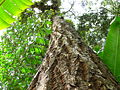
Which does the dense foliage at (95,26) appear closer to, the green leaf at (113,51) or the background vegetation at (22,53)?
the background vegetation at (22,53)

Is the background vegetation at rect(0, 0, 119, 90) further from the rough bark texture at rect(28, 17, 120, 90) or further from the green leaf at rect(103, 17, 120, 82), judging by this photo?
the rough bark texture at rect(28, 17, 120, 90)

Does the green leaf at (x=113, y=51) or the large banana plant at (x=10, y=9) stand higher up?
the large banana plant at (x=10, y=9)

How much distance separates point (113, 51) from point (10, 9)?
99cm

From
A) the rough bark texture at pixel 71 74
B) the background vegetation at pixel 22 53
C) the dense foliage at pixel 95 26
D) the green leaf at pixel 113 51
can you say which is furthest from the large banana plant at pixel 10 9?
the dense foliage at pixel 95 26

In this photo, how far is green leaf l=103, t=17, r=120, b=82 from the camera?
1.74 metres

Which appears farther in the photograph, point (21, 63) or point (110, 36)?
point (21, 63)

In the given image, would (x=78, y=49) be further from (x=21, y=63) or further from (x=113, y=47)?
(x=21, y=63)

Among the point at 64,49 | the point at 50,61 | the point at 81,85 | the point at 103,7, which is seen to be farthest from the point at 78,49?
the point at 103,7

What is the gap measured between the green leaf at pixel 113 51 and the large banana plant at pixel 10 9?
0.85 meters

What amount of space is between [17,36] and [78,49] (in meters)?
2.61

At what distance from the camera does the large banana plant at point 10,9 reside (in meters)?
1.32

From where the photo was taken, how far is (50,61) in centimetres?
167

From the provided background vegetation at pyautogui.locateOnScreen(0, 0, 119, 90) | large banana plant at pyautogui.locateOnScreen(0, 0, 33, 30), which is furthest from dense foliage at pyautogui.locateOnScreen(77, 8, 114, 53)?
large banana plant at pyautogui.locateOnScreen(0, 0, 33, 30)

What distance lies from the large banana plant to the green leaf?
85cm
